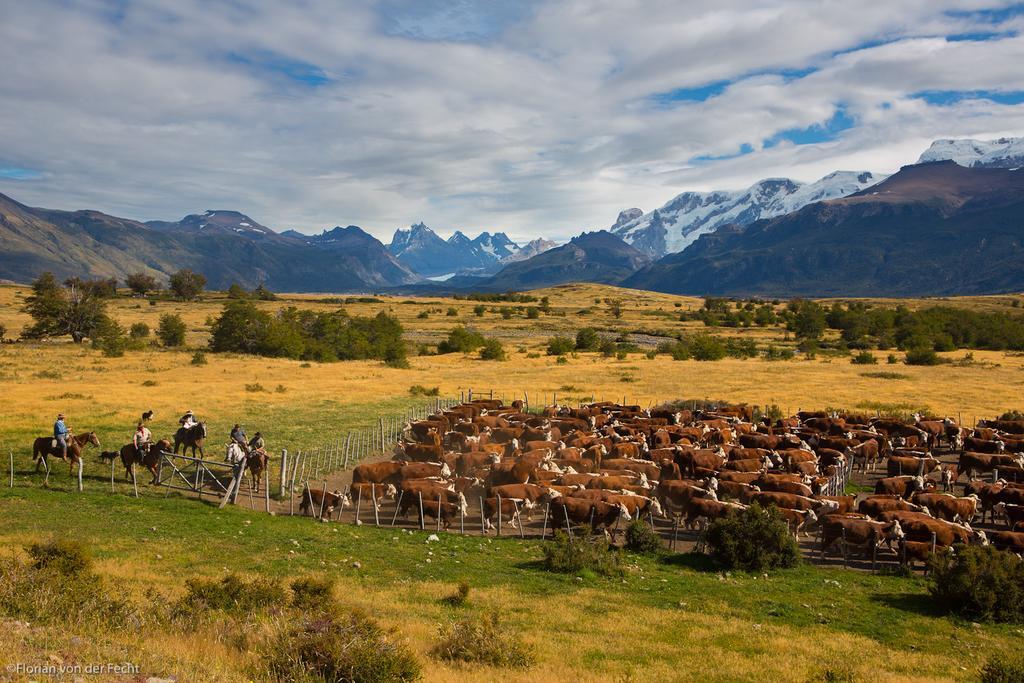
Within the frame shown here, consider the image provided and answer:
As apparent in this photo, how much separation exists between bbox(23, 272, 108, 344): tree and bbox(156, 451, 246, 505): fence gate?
6668 cm

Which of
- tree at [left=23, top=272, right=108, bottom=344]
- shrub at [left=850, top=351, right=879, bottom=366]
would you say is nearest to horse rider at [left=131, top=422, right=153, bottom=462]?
shrub at [left=850, top=351, right=879, bottom=366]

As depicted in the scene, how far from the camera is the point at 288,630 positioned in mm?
9180

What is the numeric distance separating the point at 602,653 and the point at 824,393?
4468 cm

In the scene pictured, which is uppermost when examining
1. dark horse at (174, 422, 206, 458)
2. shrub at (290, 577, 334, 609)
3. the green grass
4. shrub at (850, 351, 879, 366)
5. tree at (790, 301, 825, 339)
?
tree at (790, 301, 825, 339)

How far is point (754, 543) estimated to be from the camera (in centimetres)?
1622

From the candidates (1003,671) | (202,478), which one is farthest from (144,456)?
(1003,671)

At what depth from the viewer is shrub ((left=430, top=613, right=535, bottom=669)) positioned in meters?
9.80

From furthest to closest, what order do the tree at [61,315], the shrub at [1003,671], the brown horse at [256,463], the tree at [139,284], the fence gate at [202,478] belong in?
the tree at [139,284]
the tree at [61,315]
the brown horse at [256,463]
the fence gate at [202,478]
the shrub at [1003,671]

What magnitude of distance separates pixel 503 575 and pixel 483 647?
5400 millimetres

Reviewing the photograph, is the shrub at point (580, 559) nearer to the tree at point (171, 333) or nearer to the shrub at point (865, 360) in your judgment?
the shrub at point (865, 360)

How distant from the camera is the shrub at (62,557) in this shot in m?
11.1

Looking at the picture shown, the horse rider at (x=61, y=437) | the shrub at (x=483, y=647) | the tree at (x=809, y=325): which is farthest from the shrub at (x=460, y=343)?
the shrub at (x=483, y=647)

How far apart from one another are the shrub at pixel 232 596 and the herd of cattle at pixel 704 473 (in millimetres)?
8122

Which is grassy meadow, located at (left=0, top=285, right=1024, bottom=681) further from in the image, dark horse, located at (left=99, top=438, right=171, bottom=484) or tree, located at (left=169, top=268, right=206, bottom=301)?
tree, located at (left=169, top=268, right=206, bottom=301)
